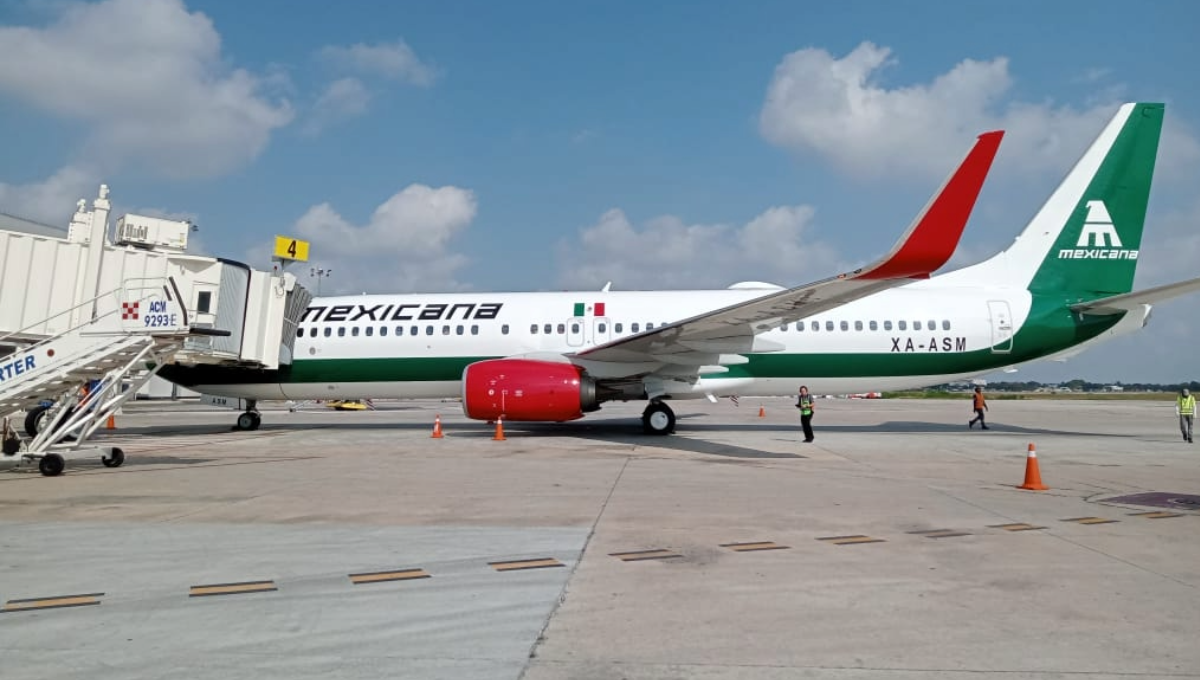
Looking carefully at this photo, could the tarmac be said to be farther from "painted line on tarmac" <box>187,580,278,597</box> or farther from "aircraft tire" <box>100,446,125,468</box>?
"aircraft tire" <box>100,446,125,468</box>

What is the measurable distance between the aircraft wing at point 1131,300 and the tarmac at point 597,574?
521 centimetres

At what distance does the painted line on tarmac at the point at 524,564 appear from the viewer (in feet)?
17.0

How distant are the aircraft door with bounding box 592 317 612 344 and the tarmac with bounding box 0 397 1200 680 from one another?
284 inches

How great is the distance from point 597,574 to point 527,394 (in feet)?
33.2

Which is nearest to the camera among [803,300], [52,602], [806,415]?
[52,602]

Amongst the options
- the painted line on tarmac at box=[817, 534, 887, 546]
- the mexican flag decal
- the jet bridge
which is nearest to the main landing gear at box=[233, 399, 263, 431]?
the jet bridge

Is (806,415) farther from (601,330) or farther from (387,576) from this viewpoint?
Result: (387,576)

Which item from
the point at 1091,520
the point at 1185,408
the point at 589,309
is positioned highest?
the point at 589,309

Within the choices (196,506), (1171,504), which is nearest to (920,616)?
(1171,504)

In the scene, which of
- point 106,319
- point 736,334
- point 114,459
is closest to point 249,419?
point 114,459

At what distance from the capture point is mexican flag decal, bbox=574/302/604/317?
1820cm

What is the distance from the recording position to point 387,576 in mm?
4969

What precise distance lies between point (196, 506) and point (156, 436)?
12027mm

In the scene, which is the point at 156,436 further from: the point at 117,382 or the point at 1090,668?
the point at 1090,668
